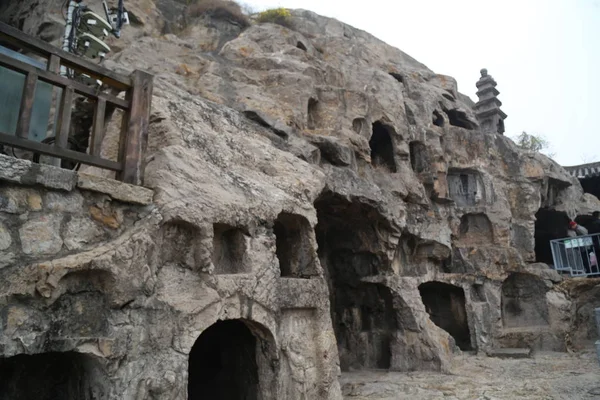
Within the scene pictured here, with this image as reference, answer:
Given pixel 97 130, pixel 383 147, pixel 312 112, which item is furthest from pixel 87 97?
pixel 383 147

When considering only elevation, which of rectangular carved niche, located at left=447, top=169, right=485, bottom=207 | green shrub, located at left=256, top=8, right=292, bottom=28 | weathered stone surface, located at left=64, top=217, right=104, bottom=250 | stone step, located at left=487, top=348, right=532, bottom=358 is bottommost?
stone step, located at left=487, top=348, right=532, bottom=358

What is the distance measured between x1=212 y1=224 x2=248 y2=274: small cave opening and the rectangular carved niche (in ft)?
38.5

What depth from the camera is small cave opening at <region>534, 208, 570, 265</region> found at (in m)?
18.1

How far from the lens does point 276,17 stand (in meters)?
15.5

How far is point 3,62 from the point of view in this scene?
407 cm

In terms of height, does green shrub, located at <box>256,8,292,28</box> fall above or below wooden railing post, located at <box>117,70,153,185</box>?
above

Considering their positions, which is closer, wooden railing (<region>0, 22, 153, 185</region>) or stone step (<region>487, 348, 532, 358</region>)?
wooden railing (<region>0, 22, 153, 185</region>)

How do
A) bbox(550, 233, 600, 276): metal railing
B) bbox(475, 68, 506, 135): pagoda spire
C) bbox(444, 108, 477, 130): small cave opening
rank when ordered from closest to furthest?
bbox(550, 233, 600, 276): metal railing, bbox(444, 108, 477, 130): small cave opening, bbox(475, 68, 506, 135): pagoda spire

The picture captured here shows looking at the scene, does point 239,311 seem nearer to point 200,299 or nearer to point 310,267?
point 200,299

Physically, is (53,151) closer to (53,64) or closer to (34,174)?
(34,174)

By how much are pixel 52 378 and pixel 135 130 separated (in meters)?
2.90

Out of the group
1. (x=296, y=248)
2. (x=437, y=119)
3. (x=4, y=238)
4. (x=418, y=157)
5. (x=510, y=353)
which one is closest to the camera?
(x=4, y=238)

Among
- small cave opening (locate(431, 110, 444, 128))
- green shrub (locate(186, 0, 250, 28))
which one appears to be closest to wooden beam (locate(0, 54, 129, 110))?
green shrub (locate(186, 0, 250, 28))

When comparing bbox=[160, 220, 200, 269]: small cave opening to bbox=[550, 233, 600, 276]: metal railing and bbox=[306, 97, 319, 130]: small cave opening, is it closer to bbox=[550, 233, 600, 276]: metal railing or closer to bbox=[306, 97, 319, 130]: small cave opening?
bbox=[306, 97, 319, 130]: small cave opening
